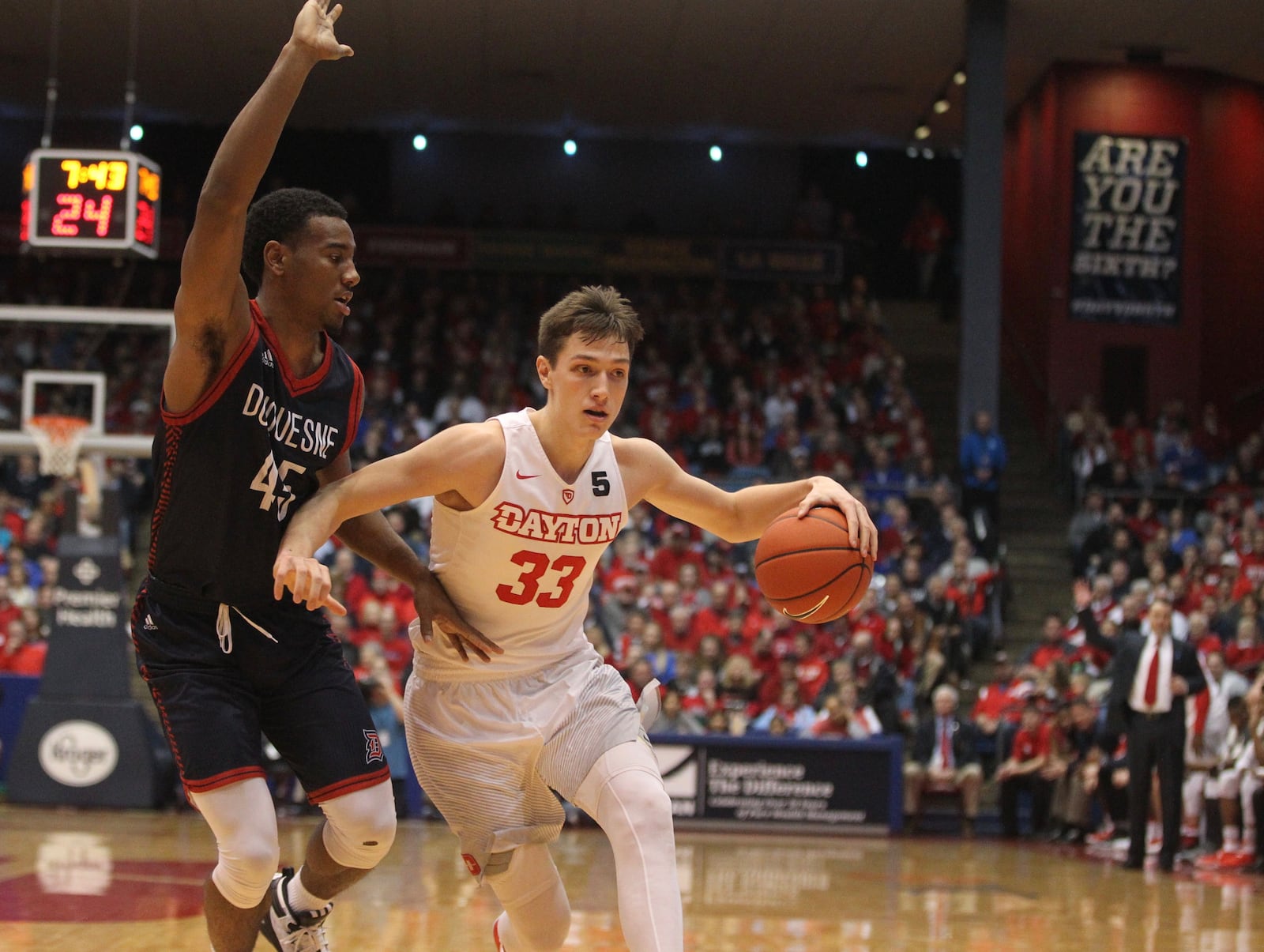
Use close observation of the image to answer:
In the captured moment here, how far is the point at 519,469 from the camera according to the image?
4172 millimetres

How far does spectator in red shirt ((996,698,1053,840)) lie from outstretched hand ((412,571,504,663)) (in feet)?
28.6

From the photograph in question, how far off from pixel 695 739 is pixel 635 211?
1358 cm

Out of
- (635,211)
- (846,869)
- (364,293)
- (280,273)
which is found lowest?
(846,869)

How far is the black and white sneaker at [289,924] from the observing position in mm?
4484

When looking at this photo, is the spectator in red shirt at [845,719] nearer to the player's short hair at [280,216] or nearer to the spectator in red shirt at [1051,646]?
the spectator in red shirt at [1051,646]

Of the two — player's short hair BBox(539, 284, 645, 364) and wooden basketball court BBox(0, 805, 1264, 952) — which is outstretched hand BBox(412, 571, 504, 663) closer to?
player's short hair BBox(539, 284, 645, 364)

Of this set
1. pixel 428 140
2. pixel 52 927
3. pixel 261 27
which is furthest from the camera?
pixel 428 140

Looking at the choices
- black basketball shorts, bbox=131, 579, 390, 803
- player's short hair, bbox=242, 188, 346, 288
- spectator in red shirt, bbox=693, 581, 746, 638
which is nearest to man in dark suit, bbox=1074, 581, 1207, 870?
spectator in red shirt, bbox=693, 581, 746, 638

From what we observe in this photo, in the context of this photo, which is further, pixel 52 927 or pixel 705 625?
pixel 705 625

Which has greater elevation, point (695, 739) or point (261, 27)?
point (261, 27)

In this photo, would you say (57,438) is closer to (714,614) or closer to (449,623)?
(714,614)

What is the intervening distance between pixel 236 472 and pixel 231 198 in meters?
0.78

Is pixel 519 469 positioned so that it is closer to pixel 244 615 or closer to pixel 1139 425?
pixel 244 615

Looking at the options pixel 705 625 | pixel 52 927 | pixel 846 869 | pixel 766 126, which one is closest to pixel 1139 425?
pixel 766 126
